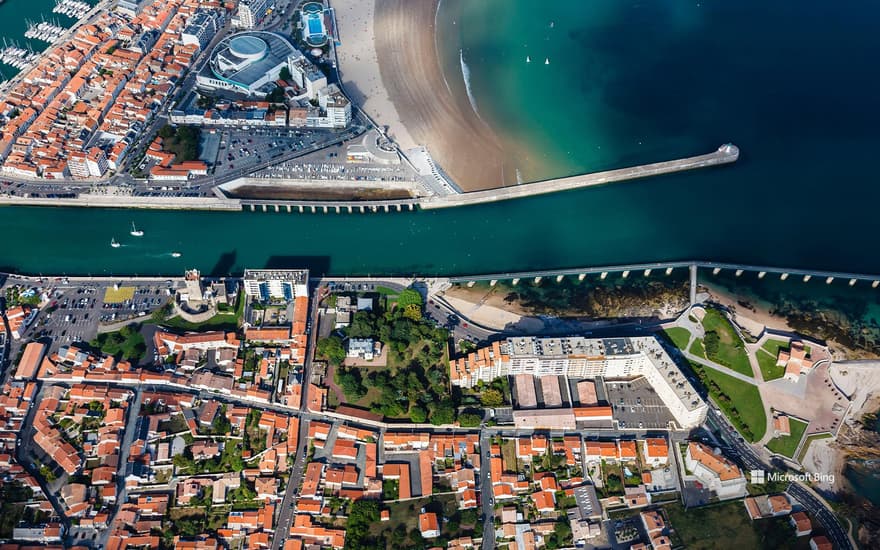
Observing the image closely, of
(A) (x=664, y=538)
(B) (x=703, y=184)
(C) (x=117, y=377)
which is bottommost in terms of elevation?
(A) (x=664, y=538)

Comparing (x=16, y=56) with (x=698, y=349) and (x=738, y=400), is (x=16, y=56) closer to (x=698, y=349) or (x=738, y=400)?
(x=698, y=349)

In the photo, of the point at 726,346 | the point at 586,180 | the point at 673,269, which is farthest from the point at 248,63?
the point at 726,346

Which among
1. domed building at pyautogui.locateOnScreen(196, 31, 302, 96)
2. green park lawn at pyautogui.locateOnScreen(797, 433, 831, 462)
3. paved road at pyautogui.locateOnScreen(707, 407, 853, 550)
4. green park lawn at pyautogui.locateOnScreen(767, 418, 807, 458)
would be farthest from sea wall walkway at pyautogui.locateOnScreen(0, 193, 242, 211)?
green park lawn at pyautogui.locateOnScreen(797, 433, 831, 462)

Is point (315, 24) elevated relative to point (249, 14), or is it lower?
lower

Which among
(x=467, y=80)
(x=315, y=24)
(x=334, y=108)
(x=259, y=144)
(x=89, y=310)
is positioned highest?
(x=315, y=24)

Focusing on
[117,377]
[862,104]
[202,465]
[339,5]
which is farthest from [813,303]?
[339,5]

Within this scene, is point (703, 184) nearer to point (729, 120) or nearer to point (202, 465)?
point (729, 120)

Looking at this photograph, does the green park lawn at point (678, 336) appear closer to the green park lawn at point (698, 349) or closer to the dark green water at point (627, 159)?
the green park lawn at point (698, 349)
